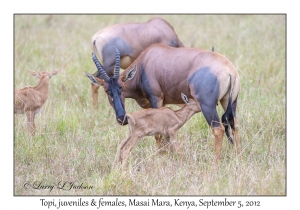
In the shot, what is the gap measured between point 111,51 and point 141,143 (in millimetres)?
2706

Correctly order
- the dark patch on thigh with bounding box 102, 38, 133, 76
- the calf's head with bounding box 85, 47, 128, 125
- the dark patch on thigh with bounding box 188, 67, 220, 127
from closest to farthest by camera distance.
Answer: the dark patch on thigh with bounding box 188, 67, 220, 127 → the calf's head with bounding box 85, 47, 128, 125 → the dark patch on thigh with bounding box 102, 38, 133, 76

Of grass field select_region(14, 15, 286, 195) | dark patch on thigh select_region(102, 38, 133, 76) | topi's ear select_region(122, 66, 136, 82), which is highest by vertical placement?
dark patch on thigh select_region(102, 38, 133, 76)

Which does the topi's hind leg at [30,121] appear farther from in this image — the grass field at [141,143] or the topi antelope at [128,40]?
the topi antelope at [128,40]

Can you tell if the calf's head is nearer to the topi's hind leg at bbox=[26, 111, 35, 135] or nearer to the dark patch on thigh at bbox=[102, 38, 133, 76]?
the topi's hind leg at bbox=[26, 111, 35, 135]

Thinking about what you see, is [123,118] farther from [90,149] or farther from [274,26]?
[274,26]

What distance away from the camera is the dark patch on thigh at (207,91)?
306 inches

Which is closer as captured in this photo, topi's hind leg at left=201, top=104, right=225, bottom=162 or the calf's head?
topi's hind leg at left=201, top=104, right=225, bottom=162

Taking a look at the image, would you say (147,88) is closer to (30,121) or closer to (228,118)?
(228,118)

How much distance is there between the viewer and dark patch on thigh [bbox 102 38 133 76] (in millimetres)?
10758

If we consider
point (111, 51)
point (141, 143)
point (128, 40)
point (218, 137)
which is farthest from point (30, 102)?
point (218, 137)

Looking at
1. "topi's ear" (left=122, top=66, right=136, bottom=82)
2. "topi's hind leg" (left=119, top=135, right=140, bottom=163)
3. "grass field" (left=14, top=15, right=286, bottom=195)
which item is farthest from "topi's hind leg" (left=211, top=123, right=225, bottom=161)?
"topi's ear" (left=122, top=66, right=136, bottom=82)

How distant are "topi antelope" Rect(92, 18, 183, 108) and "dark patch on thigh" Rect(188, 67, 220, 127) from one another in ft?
10.5

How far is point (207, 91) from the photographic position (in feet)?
25.5

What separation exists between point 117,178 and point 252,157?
2193 mm
